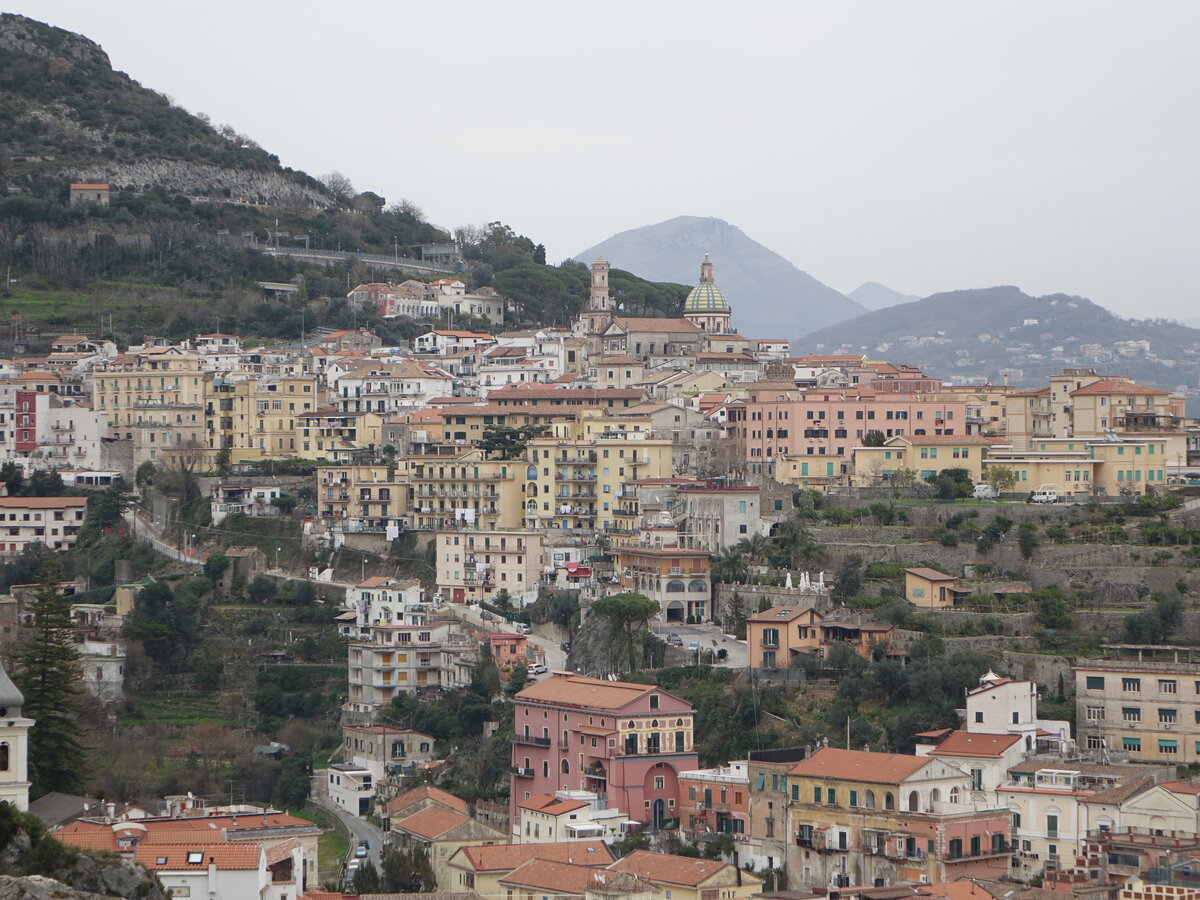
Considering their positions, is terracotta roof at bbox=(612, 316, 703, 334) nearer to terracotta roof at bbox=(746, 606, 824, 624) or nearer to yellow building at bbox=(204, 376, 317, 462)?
yellow building at bbox=(204, 376, 317, 462)

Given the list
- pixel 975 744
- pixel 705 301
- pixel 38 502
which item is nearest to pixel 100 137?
pixel 705 301

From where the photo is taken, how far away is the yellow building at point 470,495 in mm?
73062

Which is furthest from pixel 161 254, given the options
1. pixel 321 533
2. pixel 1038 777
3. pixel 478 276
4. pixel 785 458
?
pixel 1038 777

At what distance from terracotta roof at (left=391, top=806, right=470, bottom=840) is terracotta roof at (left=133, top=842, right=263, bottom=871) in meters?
9.45

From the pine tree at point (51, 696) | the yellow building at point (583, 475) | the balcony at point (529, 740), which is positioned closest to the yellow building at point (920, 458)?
the yellow building at point (583, 475)

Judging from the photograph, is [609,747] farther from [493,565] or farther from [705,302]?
[705,302]

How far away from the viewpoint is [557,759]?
180 ft

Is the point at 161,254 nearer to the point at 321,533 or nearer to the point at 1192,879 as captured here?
the point at 321,533

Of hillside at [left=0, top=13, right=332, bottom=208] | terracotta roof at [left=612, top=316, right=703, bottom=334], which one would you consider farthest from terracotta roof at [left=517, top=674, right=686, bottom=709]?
hillside at [left=0, top=13, right=332, bottom=208]

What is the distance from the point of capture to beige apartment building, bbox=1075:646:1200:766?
50719 millimetres

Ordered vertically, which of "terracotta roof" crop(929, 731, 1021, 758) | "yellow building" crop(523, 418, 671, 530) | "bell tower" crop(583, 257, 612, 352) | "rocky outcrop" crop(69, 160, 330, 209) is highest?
"rocky outcrop" crop(69, 160, 330, 209)

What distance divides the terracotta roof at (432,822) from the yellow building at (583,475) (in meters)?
20.6

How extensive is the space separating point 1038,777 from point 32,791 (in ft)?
67.4

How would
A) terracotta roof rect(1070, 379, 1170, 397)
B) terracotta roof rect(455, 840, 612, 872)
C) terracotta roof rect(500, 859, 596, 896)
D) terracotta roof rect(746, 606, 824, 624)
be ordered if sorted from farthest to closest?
terracotta roof rect(1070, 379, 1170, 397)
terracotta roof rect(746, 606, 824, 624)
terracotta roof rect(455, 840, 612, 872)
terracotta roof rect(500, 859, 596, 896)
